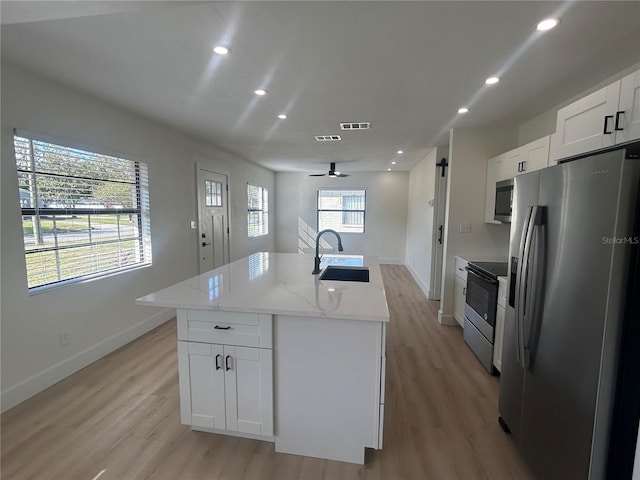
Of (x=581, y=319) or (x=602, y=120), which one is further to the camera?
(x=602, y=120)

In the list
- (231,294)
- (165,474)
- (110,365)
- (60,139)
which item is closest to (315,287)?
(231,294)

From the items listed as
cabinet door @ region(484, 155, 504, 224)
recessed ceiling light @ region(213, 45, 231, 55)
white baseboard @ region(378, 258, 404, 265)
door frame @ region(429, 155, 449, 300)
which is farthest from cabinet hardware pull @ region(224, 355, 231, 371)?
white baseboard @ region(378, 258, 404, 265)

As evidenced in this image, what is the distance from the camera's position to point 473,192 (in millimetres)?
3609

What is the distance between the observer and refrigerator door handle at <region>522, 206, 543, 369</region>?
1560mm

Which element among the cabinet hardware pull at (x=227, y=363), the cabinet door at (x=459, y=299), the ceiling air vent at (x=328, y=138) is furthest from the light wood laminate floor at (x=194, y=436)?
the ceiling air vent at (x=328, y=138)

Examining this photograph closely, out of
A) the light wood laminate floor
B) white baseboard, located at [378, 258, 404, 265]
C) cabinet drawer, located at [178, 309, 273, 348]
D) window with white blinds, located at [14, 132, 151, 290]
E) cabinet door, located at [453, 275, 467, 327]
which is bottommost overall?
the light wood laminate floor

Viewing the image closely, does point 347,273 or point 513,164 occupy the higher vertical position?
point 513,164

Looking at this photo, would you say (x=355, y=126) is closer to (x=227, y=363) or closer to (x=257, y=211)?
(x=227, y=363)

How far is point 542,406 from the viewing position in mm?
1528

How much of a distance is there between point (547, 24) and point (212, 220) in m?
Result: 4.61

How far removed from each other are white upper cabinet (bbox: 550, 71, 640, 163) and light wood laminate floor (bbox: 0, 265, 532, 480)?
1.93 m

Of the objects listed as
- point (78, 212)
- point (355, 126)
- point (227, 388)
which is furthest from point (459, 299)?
point (78, 212)

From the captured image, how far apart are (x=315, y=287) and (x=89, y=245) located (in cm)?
235

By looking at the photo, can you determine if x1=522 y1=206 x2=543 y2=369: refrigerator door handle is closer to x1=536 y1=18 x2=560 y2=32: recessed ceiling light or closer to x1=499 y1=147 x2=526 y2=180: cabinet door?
x1=536 y1=18 x2=560 y2=32: recessed ceiling light
